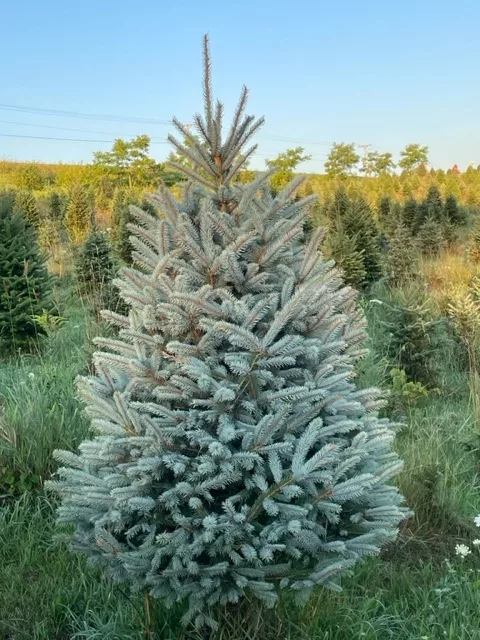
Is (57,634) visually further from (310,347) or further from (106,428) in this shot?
(310,347)

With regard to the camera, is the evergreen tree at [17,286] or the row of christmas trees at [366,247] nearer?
the evergreen tree at [17,286]

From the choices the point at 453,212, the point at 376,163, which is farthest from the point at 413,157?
the point at 453,212

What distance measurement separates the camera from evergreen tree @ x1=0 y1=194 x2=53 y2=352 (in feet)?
24.5

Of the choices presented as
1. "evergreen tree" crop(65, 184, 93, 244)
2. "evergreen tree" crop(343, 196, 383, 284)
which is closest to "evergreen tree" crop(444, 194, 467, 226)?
"evergreen tree" crop(343, 196, 383, 284)

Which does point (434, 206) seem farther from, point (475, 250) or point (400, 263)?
point (400, 263)

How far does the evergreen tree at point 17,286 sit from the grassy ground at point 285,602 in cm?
227

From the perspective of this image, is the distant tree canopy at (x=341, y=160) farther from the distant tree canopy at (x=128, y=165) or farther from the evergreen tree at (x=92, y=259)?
the evergreen tree at (x=92, y=259)

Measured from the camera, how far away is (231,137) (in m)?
2.61

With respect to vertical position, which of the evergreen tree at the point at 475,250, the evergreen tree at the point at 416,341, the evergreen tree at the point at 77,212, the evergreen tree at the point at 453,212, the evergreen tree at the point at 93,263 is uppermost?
the evergreen tree at the point at 453,212

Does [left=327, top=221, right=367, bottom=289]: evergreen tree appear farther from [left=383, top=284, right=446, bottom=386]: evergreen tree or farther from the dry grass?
[left=383, top=284, right=446, bottom=386]: evergreen tree

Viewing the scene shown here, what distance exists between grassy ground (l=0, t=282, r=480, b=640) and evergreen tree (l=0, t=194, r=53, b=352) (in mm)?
2266

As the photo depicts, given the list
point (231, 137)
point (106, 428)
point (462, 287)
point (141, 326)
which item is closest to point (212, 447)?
point (106, 428)

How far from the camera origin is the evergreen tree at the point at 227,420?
225 centimetres

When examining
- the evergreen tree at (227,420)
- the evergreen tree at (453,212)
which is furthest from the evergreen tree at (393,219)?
the evergreen tree at (227,420)
